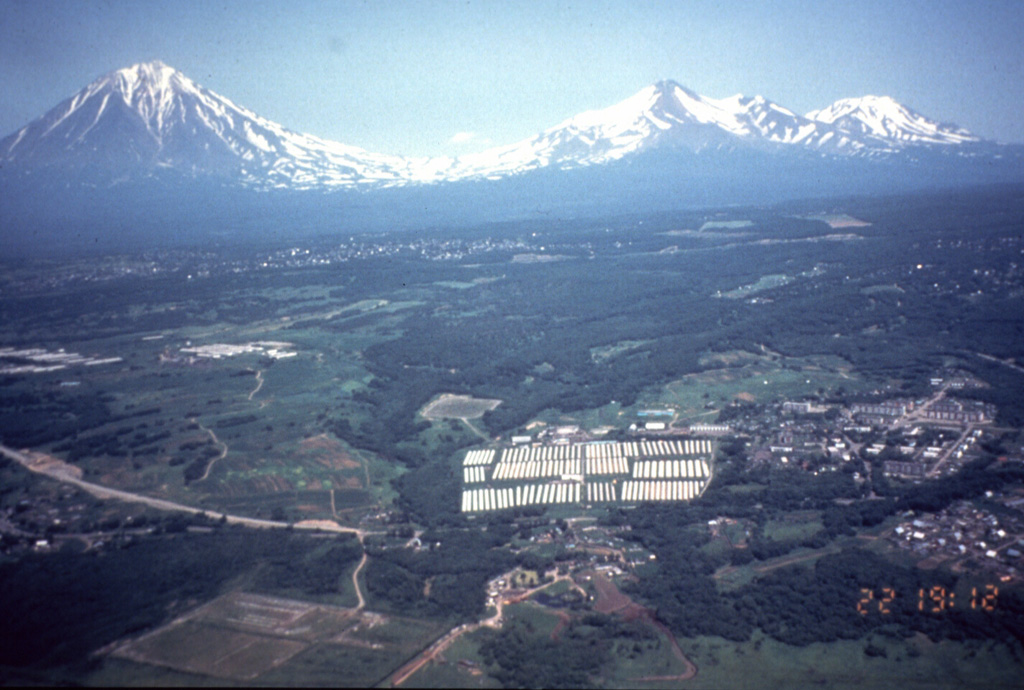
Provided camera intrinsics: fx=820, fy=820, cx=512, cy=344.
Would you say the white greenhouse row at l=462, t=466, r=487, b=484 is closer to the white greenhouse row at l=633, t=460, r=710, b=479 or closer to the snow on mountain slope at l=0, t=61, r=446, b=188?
the white greenhouse row at l=633, t=460, r=710, b=479

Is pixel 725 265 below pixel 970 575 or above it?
above

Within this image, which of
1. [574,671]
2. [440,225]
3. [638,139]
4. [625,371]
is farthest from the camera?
[638,139]

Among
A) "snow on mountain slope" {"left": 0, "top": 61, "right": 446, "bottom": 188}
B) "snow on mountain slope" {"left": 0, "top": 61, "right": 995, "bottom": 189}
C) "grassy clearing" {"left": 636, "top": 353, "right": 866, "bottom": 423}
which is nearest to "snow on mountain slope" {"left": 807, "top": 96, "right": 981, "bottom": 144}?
"snow on mountain slope" {"left": 0, "top": 61, "right": 995, "bottom": 189}

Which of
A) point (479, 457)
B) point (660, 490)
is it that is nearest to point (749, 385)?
point (660, 490)

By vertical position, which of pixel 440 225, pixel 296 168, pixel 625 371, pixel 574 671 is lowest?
pixel 574 671

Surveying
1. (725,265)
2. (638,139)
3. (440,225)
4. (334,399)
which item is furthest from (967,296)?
(638,139)

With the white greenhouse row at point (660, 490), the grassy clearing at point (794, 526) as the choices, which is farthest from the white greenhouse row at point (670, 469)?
the grassy clearing at point (794, 526)

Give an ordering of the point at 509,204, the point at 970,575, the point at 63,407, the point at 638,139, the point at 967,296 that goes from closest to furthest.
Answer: the point at 970,575, the point at 63,407, the point at 967,296, the point at 509,204, the point at 638,139

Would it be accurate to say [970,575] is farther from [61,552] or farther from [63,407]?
[63,407]

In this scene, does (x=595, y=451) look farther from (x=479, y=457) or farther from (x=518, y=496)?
(x=518, y=496)
